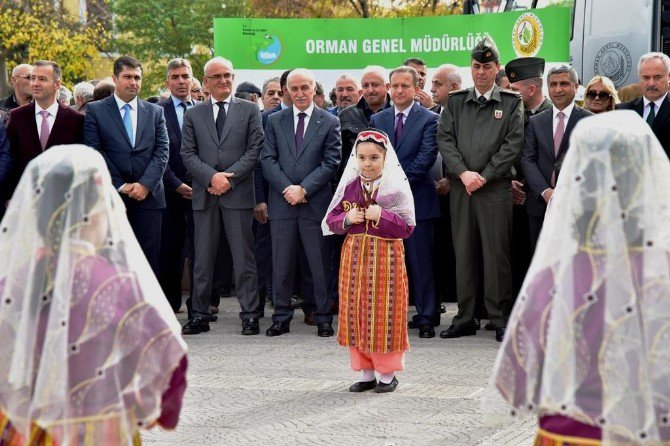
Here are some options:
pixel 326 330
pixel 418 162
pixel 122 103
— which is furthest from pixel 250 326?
pixel 122 103

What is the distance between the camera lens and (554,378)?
165 inches

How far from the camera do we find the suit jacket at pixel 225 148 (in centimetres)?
1088

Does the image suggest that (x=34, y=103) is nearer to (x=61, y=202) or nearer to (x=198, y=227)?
(x=198, y=227)

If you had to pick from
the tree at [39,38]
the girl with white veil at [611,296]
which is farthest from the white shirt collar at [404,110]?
the tree at [39,38]

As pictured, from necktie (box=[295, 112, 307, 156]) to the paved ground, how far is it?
1.66 meters

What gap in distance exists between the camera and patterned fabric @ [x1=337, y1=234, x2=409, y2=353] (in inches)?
326

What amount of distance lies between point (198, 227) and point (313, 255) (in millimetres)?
1054

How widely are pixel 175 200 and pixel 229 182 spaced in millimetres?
1230

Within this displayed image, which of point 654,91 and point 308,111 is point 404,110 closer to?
point 308,111

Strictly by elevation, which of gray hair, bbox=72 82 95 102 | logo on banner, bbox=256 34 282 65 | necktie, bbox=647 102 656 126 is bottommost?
necktie, bbox=647 102 656 126

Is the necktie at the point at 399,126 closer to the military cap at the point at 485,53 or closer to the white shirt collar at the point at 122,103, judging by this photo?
the military cap at the point at 485,53

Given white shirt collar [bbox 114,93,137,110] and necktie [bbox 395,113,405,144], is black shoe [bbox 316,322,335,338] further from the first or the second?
white shirt collar [bbox 114,93,137,110]

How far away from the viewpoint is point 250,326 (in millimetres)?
10914

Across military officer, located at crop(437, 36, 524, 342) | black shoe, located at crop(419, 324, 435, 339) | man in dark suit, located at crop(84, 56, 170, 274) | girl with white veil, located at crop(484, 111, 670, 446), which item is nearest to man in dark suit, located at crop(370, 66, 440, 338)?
black shoe, located at crop(419, 324, 435, 339)
